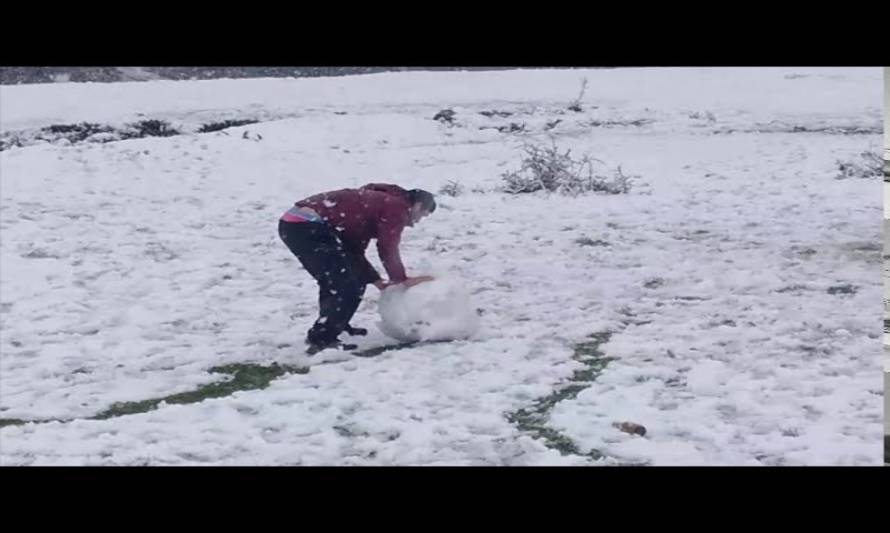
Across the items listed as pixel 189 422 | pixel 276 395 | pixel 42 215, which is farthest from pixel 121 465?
pixel 42 215

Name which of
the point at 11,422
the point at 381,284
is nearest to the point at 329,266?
the point at 381,284

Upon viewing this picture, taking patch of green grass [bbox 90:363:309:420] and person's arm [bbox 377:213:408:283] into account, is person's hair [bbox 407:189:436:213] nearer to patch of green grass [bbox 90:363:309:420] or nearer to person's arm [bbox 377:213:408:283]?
person's arm [bbox 377:213:408:283]

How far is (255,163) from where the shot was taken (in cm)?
632

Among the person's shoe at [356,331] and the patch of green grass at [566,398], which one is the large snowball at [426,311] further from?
the patch of green grass at [566,398]

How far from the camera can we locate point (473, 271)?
512 cm

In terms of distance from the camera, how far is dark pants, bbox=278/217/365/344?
4.17 m

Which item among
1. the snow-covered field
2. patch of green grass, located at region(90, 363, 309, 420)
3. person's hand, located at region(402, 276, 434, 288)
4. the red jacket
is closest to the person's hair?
the red jacket

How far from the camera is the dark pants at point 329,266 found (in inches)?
164

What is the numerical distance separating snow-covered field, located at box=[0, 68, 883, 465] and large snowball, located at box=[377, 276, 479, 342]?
0.27 feet

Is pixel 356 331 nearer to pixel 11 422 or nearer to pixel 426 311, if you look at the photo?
pixel 426 311

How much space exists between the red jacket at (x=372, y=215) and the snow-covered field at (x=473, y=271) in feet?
1.51
